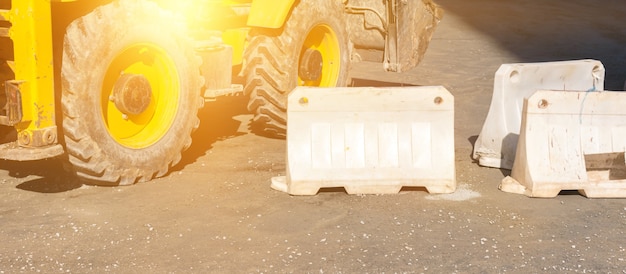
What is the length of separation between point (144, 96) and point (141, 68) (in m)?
0.23

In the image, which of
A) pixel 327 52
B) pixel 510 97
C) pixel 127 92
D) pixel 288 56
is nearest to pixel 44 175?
pixel 127 92

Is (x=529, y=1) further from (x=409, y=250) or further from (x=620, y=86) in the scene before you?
(x=409, y=250)

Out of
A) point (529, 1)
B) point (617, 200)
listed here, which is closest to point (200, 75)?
point (617, 200)

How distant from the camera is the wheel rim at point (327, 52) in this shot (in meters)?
8.74

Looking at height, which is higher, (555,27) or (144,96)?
(555,27)

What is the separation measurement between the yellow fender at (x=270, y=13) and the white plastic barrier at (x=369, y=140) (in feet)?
4.22

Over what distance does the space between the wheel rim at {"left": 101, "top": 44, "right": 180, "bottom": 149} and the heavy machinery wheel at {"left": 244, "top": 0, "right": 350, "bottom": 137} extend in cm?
109

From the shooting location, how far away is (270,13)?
7.86 meters

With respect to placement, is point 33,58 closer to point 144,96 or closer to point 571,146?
point 144,96

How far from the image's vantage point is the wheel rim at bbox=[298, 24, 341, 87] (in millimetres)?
8742

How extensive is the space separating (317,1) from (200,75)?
1.68 m

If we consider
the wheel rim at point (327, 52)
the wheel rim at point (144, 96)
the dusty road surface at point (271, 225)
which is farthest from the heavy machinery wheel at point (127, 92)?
the wheel rim at point (327, 52)

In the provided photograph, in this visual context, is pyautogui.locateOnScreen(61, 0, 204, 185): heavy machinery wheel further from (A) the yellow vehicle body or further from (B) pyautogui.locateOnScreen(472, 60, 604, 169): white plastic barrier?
(B) pyautogui.locateOnScreen(472, 60, 604, 169): white plastic barrier

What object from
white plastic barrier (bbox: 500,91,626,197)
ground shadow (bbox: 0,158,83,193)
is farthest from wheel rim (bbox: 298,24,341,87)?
ground shadow (bbox: 0,158,83,193)
